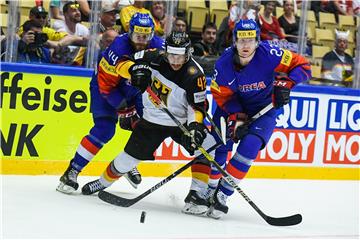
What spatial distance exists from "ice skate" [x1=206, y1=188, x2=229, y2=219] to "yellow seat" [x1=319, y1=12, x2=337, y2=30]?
10.7 ft

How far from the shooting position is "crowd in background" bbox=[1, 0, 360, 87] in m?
6.40

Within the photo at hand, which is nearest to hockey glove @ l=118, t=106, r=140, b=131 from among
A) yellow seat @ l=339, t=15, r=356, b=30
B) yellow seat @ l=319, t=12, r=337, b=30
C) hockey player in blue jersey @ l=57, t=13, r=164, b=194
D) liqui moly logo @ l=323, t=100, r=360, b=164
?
hockey player in blue jersey @ l=57, t=13, r=164, b=194

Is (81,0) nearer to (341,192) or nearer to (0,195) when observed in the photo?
(0,195)

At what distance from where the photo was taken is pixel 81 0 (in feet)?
21.8

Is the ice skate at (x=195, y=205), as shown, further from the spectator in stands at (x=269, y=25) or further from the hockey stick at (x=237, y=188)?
the spectator in stands at (x=269, y=25)

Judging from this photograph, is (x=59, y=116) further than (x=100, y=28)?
No

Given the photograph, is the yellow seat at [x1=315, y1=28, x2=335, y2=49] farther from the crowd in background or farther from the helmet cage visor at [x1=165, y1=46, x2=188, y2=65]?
the helmet cage visor at [x1=165, y1=46, x2=188, y2=65]

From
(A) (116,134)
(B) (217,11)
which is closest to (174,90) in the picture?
(A) (116,134)

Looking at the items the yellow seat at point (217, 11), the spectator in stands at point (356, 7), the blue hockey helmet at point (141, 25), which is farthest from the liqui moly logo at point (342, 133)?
the blue hockey helmet at point (141, 25)

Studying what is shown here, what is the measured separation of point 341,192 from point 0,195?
277 cm

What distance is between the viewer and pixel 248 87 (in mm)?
5035

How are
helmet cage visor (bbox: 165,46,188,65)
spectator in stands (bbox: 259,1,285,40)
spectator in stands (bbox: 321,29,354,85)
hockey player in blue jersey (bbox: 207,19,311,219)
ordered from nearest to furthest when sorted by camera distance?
helmet cage visor (bbox: 165,46,188,65)
hockey player in blue jersey (bbox: 207,19,311,219)
spectator in stands (bbox: 259,1,285,40)
spectator in stands (bbox: 321,29,354,85)

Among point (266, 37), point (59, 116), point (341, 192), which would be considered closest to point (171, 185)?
point (59, 116)

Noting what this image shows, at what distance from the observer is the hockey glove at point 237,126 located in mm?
4969
